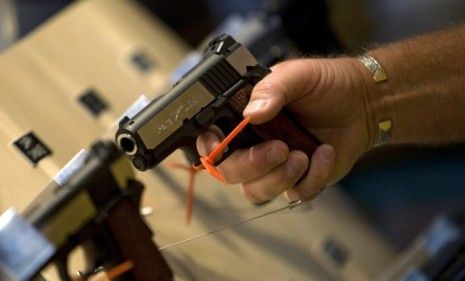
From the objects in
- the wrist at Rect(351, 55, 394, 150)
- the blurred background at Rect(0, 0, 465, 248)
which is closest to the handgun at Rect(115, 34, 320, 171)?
the wrist at Rect(351, 55, 394, 150)

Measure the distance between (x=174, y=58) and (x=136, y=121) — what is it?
1.58ft

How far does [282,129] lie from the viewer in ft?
2.19

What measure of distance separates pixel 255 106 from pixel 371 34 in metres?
0.53

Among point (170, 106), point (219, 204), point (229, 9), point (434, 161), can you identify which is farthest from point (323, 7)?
point (170, 106)

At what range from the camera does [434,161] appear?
3.11ft

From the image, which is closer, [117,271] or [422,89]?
[117,271]

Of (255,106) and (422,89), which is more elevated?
(255,106)

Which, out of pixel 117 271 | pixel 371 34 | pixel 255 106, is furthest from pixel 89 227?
pixel 371 34

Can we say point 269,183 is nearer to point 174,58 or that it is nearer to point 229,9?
point 174,58

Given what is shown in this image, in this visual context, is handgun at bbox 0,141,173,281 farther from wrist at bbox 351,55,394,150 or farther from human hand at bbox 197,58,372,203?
wrist at bbox 351,55,394,150

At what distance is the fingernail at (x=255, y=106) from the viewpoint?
629 millimetres

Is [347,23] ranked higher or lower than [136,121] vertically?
lower

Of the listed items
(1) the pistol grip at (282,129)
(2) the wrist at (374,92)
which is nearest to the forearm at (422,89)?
(2) the wrist at (374,92)

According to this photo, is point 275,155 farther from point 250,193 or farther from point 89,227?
point 89,227
